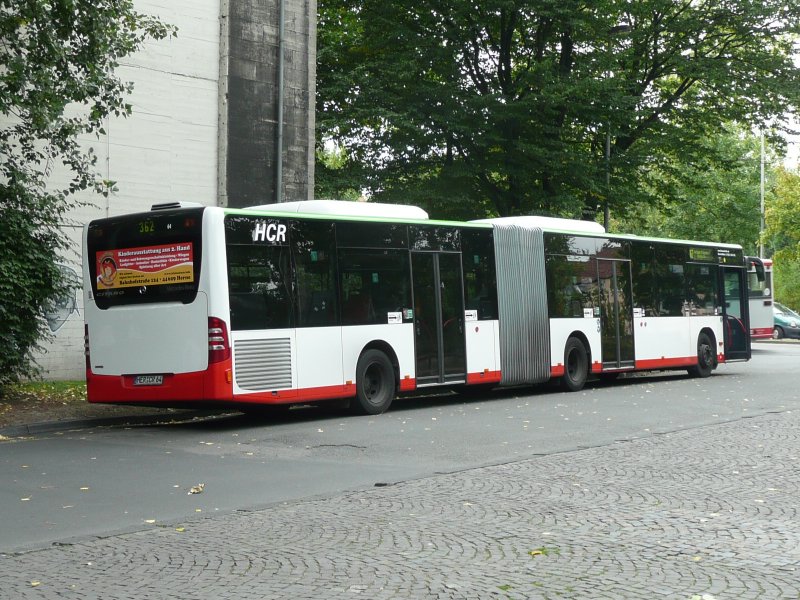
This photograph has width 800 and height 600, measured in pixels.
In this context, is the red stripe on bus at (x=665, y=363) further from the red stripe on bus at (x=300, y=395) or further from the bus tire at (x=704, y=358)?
the red stripe on bus at (x=300, y=395)

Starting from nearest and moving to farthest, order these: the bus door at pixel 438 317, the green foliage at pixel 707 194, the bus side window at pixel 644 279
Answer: the bus door at pixel 438 317 → the bus side window at pixel 644 279 → the green foliage at pixel 707 194

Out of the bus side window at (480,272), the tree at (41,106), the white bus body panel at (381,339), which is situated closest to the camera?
the tree at (41,106)

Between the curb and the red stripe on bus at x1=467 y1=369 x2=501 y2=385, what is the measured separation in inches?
160

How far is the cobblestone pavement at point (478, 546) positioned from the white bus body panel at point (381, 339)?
21.8 feet

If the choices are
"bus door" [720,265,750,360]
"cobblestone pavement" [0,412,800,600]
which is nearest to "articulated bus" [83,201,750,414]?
"bus door" [720,265,750,360]

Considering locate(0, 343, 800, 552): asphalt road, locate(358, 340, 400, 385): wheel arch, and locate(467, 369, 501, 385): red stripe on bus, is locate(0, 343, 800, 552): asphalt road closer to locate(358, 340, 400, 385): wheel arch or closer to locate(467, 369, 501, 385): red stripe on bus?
locate(467, 369, 501, 385): red stripe on bus


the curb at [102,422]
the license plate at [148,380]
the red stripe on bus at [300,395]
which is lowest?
the curb at [102,422]

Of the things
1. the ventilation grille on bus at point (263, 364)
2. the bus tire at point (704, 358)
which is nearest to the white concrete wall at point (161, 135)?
the ventilation grille on bus at point (263, 364)

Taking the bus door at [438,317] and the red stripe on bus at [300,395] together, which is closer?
the red stripe on bus at [300,395]

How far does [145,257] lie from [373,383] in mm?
4081

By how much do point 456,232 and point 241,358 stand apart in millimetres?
5788

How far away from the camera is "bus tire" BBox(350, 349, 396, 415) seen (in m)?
16.9

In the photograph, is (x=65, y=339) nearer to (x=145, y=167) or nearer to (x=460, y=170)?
(x=145, y=167)

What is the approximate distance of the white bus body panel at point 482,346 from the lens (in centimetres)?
1938
